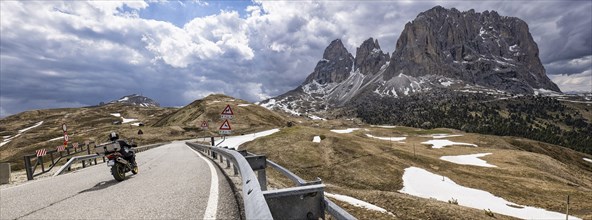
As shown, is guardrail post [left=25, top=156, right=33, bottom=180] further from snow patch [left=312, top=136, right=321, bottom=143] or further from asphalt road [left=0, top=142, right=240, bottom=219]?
snow patch [left=312, top=136, right=321, bottom=143]

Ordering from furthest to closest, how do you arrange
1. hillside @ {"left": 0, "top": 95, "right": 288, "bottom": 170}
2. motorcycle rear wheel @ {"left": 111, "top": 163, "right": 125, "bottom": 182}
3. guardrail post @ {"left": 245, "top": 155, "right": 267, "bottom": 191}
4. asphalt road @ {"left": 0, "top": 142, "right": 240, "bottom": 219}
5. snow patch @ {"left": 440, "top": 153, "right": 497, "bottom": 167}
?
hillside @ {"left": 0, "top": 95, "right": 288, "bottom": 170}
snow patch @ {"left": 440, "top": 153, "right": 497, "bottom": 167}
motorcycle rear wheel @ {"left": 111, "top": 163, "right": 125, "bottom": 182}
guardrail post @ {"left": 245, "top": 155, "right": 267, "bottom": 191}
asphalt road @ {"left": 0, "top": 142, "right": 240, "bottom": 219}

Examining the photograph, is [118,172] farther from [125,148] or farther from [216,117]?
[216,117]

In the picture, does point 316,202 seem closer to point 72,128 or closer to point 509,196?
point 509,196

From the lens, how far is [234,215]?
715cm

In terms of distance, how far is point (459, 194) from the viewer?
3008cm

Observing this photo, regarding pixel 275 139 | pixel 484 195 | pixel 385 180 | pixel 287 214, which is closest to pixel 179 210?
pixel 287 214

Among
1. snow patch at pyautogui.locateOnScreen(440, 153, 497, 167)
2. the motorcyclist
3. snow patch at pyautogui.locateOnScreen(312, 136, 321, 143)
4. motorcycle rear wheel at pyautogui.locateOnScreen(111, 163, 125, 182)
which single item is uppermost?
the motorcyclist

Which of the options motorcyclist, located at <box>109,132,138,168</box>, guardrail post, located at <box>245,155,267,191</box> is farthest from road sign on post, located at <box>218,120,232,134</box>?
guardrail post, located at <box>245,155,267,191</box>

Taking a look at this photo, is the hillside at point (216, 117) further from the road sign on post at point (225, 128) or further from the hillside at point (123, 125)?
the road sign on post at point (225, 128)

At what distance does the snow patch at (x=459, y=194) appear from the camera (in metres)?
24.8

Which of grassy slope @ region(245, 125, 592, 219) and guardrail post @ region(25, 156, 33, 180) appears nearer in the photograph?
guardrail post @ region(25, 156, 33, 180)

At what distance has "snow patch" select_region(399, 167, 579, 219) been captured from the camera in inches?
977

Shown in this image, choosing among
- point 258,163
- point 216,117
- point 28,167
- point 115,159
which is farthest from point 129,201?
point 216,117

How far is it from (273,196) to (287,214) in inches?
14.8
